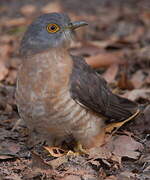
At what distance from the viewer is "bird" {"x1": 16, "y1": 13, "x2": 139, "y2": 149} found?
4.87m

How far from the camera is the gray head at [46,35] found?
201 inches

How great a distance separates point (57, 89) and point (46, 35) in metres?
0.62

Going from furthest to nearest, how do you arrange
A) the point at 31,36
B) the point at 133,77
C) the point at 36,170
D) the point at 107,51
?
the point at 107,51, the point at 133,77, the point at 31,36, the point at 36,170

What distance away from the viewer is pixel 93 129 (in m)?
5.22

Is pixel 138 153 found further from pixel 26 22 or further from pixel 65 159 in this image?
pixel 26 22

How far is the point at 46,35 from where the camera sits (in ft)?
16.9

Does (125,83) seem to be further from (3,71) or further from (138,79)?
(3,71)

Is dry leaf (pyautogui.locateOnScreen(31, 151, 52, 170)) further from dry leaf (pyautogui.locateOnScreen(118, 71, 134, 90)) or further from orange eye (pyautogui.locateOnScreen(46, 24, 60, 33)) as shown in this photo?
dry leaf (pyautogui.locateOnScreen(118, 71, 134, 90))

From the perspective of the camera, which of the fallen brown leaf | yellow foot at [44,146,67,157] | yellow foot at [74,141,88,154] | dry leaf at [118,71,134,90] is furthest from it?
the fallen brown leaf

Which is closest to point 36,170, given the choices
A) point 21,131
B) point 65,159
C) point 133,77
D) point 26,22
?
point 65,159

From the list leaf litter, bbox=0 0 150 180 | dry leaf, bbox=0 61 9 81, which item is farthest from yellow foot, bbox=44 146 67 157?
dry leaf, bbox=0 61 9 81

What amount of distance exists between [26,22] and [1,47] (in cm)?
122

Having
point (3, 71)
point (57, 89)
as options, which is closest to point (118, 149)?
point (57, 89)

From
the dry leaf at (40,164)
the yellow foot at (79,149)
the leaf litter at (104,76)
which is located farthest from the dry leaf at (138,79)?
the dry leaf at (40,164)
